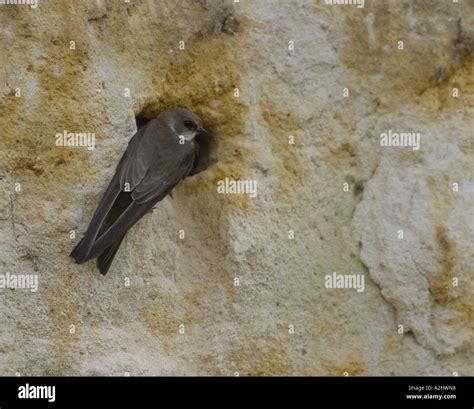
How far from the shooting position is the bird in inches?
146

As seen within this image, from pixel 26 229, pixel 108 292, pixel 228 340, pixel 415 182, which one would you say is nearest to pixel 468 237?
pixel 415 182

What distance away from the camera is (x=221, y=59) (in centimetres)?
402

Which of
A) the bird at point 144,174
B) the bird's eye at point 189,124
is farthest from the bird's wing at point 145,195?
the bird's eye at point 189,124

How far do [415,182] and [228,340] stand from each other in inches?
33.3

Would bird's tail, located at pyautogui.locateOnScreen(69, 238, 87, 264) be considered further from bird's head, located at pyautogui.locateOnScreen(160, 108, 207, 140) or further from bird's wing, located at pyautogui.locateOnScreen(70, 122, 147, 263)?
bird's head, located at pyautogui.locateOnScreen(160, 108, 207, 140)

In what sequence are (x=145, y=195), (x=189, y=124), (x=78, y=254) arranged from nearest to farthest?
(x=78, y=254), (x=145, y=195), (x=189, y=124)

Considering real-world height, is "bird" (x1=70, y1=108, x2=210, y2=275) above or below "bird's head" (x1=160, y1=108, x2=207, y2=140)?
below

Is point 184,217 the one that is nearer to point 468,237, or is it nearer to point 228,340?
point 228,340

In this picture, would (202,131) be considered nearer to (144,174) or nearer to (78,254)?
(144,174)

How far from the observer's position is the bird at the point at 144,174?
3.71 meters

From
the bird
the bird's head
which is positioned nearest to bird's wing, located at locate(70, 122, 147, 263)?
the bird

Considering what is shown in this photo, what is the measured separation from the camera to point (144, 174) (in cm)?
392

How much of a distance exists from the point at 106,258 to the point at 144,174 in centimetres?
32

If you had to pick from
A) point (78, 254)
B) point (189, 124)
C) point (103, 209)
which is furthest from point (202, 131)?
point (78, 254)
